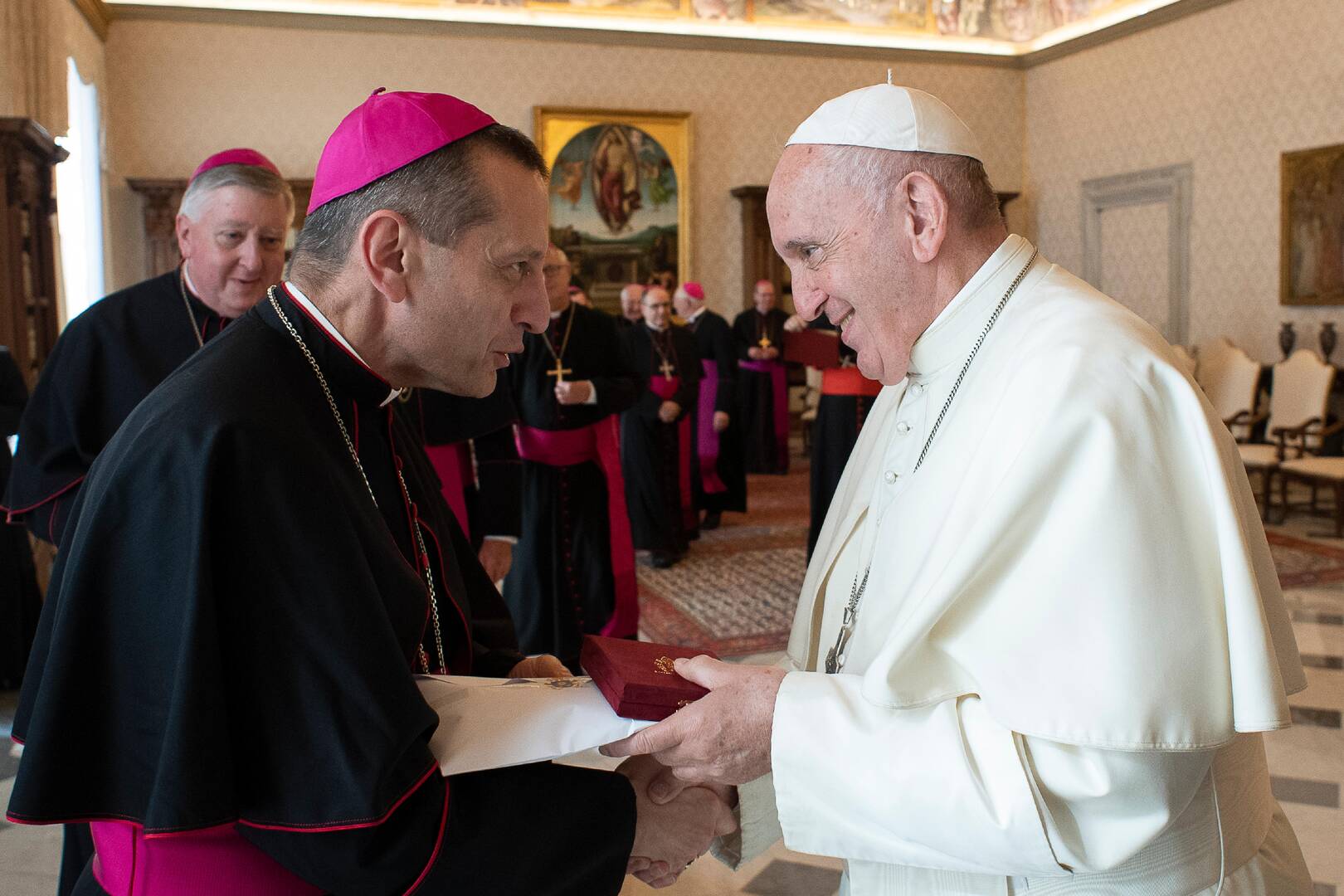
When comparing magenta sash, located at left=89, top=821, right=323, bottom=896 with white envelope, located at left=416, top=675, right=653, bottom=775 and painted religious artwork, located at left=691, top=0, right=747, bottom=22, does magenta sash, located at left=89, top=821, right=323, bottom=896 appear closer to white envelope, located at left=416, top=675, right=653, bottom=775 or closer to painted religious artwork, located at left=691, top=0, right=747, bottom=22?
white envelope, located at left=416, top=675, right=653, bottom=775

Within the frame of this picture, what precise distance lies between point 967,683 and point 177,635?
98 centimetres

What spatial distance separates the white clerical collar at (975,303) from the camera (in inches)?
70.4

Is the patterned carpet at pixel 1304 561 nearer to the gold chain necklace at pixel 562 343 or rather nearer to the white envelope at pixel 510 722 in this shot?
the gold chain necklace at pixel 562 343

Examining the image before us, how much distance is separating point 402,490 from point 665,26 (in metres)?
12.6

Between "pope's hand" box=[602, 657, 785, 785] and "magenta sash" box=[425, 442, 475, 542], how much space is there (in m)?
2.79

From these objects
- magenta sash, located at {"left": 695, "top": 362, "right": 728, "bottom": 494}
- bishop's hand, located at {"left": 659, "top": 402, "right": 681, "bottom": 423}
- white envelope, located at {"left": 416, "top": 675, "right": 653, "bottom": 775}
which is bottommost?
magenta sash, located at {"left": 695, "top": 362, "right": 728, "bottom": 494}

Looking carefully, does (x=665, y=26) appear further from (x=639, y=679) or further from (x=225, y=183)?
(x=639, y=679)

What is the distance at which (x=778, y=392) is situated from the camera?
444 inches

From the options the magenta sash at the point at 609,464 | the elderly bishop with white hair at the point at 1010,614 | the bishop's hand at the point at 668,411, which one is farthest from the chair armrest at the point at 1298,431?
the elderly bishop with white hair at the point at 1010,614

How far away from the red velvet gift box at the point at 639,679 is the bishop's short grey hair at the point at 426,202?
2.10ft

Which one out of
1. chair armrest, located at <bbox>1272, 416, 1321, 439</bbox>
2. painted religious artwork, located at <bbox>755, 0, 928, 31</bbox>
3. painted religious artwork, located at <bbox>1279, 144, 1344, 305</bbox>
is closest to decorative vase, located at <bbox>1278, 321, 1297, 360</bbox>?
painted religious artwork, located at <bbox>1279, 144, 1344, 305</bbox>

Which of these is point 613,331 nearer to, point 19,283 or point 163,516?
point 19,283

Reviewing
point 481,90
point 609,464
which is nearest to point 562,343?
point 609,464

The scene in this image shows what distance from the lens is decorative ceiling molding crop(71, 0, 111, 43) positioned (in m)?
10.4
